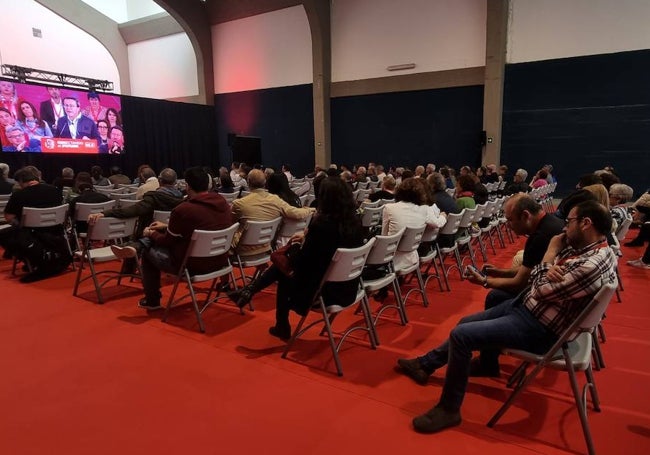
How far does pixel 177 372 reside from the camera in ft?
9.20

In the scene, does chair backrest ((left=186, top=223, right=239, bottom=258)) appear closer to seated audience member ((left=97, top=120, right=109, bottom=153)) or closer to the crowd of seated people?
the crowd of seated people

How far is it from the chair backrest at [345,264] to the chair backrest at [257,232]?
4.22 feet

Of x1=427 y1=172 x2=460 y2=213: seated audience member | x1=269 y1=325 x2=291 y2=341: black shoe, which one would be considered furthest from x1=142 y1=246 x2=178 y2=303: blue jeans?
x1=427 y1=172 x2=460 y2=213: seated audience member

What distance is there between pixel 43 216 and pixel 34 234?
337 millimetres

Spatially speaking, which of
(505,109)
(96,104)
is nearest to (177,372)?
(505,109)

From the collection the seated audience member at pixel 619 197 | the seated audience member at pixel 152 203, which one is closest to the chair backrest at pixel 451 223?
the seated audience member at pixel 619 197

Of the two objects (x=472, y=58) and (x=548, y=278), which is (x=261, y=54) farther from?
(x=548, y=278)

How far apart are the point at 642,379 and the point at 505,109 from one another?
35.8 ft

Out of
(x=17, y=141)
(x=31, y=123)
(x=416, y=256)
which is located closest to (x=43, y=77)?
(x=31, y=123)

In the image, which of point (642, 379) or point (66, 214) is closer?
point (642, 379)

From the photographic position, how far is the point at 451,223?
440 cm

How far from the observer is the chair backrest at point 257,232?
3816 millimetres

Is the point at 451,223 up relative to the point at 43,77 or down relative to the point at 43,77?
down

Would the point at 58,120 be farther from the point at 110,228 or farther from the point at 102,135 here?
the point at 110,228
